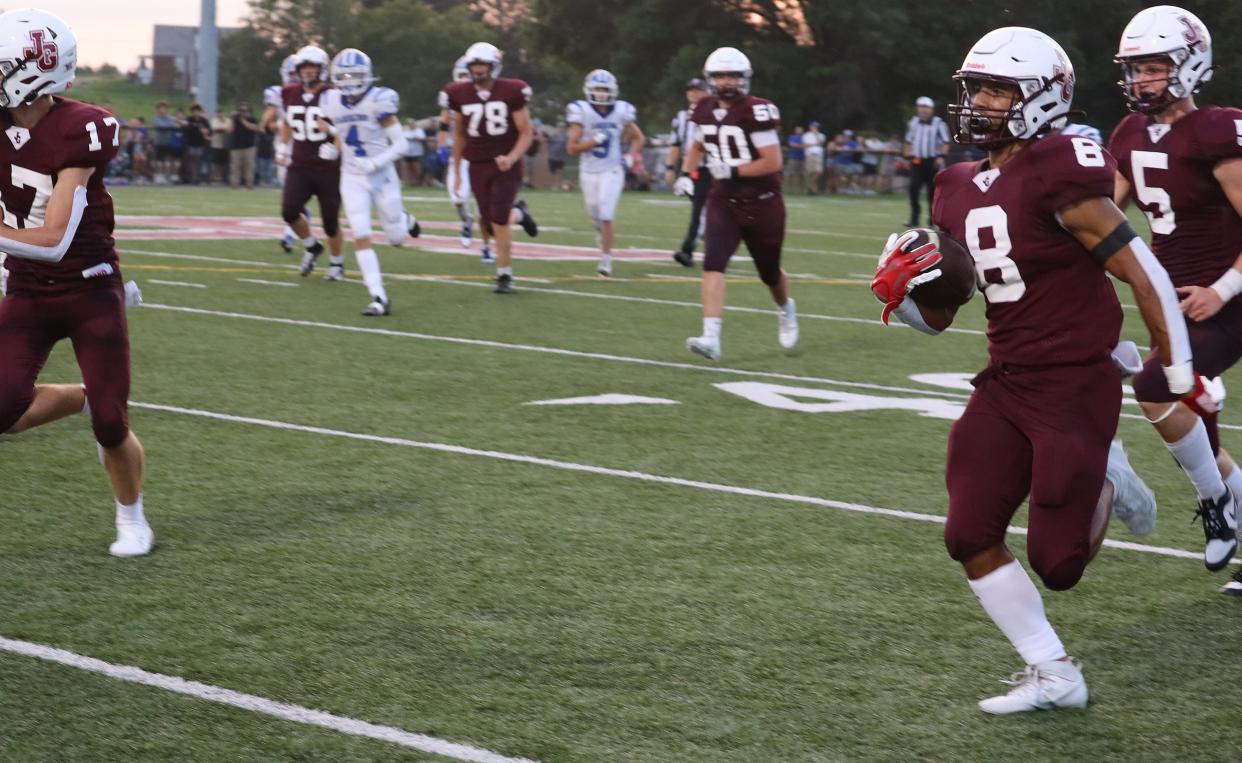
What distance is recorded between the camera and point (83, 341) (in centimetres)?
525

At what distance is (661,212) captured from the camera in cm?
2766

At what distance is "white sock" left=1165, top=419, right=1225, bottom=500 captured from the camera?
5.21 meters

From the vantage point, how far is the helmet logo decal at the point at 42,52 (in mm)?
4930

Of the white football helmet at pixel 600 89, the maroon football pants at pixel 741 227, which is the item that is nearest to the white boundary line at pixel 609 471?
the maroon football pants at pixel 741 227

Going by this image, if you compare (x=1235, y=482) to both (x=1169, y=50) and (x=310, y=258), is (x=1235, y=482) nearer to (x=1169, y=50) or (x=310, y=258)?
(x=1169, y=50)

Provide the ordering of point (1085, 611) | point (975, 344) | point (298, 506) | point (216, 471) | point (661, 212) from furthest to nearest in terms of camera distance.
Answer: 1. point (661, 212)
2. point (975, 344)
3. point (216, 471)
4. point (298, 506)
5. point (1085, 611)

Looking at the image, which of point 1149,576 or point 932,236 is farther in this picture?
point 1149,576

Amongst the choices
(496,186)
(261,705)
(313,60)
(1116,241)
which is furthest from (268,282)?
(1116,241)

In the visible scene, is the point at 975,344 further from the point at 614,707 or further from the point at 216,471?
the point at 614,707

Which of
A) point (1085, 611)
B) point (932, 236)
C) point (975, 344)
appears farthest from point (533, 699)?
point (975, 344)

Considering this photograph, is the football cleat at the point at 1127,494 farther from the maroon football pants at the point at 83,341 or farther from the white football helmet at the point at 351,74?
the white football helmet at the point at 351,74

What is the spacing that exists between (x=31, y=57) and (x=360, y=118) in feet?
24.4

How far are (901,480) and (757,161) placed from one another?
11.4ft

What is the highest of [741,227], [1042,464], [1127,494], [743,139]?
[743,139]
